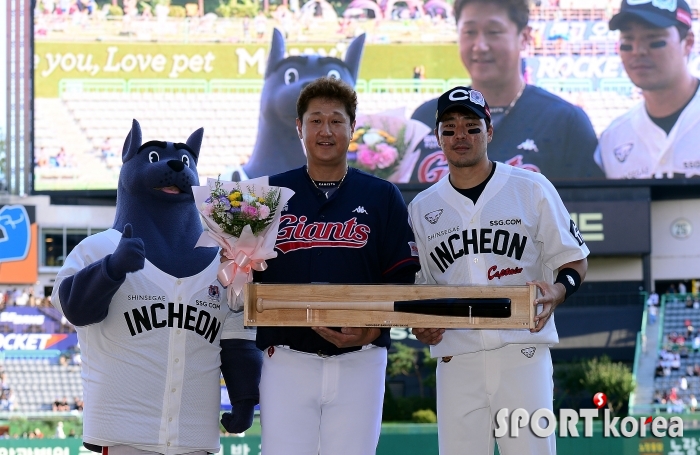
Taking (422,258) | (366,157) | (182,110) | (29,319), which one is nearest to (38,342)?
(29,319)

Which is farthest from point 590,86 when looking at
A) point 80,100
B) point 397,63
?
point 80,100

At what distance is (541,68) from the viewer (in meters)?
32.8

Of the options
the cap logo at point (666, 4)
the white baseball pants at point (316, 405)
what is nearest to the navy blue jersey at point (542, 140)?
the cap logo at point (666, 4)

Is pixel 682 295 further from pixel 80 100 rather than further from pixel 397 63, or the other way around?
pixel 80 100

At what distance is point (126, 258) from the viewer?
11.3ft

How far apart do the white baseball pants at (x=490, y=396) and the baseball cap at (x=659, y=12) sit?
31004mm

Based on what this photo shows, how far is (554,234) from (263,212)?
45.3 inches

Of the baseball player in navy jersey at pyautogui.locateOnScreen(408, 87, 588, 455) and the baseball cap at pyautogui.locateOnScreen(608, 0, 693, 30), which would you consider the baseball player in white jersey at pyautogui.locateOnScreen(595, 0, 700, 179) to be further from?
the baseball player in navy jersey at pyautogui.locateOnScreen(408, 87, 588, 455)

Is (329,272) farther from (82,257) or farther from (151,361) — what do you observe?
(82,257)

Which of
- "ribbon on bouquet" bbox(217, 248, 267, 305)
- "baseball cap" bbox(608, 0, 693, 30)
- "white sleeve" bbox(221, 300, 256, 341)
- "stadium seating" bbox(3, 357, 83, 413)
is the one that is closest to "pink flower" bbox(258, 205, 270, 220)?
"ribbon on bouquet" bbox(217, 248, 267, 305)

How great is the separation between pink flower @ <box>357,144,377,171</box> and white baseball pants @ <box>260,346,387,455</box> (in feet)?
Result: 93.6

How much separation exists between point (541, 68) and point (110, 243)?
1199 inches

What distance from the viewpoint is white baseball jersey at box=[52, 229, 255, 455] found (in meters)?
3.65

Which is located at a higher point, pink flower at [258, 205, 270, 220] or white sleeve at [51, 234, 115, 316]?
pink flower at [258, 205, 270, 220]
